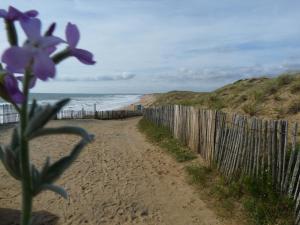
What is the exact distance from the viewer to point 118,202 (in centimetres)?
721

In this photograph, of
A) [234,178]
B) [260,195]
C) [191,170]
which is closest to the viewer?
[260,195]

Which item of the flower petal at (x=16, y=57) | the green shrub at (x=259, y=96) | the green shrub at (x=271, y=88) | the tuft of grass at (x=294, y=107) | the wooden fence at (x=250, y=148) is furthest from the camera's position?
the green shrub at (x=271, y=88)

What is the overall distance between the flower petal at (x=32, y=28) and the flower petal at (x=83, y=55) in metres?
0.11

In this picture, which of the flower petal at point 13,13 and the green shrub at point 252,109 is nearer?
the flower petal at point 13,13

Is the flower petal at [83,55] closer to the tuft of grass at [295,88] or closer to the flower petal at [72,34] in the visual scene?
the flower petal at [72,34]

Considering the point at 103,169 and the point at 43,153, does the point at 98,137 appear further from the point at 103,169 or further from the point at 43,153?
the point at 103,169

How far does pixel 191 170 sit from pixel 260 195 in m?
2.78

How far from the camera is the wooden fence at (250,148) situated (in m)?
5.62

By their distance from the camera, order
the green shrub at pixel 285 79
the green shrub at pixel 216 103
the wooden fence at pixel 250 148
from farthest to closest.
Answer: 1. the green shrub at pixel 216 103
2. the green shrub at pixel 285 79
3. the wooden fence at pixel 250 148

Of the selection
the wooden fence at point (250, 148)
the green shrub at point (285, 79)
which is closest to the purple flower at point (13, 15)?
the wooden fence at point (250, 148)

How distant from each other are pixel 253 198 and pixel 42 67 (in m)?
5.90

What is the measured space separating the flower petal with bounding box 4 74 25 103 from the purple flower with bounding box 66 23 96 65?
133mm

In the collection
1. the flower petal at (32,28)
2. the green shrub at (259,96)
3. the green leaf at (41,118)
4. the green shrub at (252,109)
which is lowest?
the green shrub at (252,109)

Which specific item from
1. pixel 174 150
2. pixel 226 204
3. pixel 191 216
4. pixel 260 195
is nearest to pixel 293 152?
pixel 260 195
